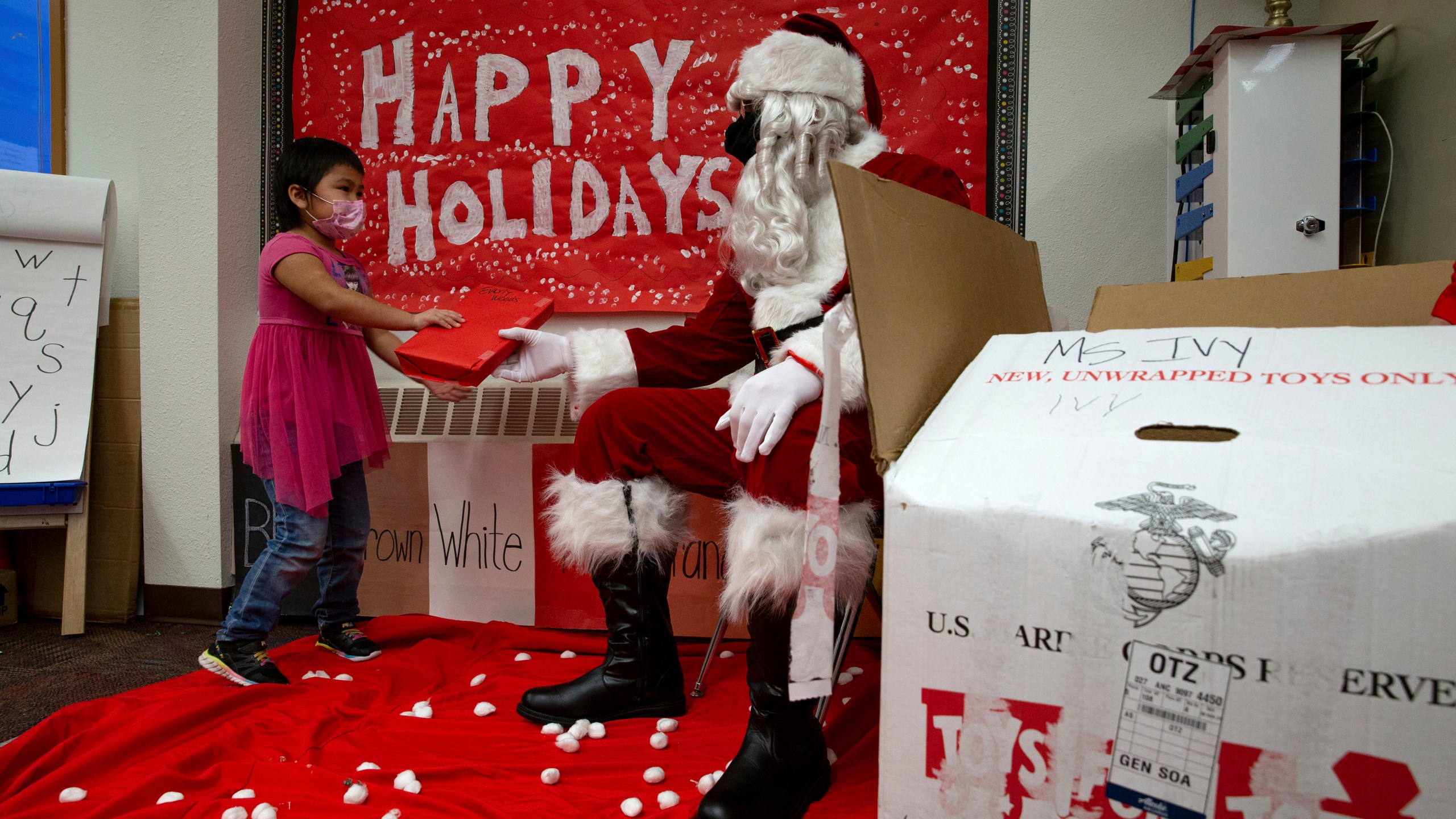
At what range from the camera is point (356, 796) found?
3.59ft

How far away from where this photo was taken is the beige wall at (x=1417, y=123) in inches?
50.9

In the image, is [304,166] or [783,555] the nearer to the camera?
[783,555]

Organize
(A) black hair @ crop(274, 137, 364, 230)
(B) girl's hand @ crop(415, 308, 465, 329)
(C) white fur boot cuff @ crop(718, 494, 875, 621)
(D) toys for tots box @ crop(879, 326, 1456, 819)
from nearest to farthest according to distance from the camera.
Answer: (D) toys for tots box @ crop(879, 326, 1456, 819), (C) white fur boot cuff @ crop(718, 494, 875, 621), (B) girl's hand @ crop(415, 308, 465, 329), (A) black hair @ crop(274, 137, 364, 230)

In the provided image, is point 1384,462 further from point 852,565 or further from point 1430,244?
point 1430,244

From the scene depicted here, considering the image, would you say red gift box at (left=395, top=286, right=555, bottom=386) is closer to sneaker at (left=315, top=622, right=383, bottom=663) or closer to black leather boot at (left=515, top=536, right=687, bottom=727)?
black leather boot at (left=515, top=536, right=687, bottom=727)

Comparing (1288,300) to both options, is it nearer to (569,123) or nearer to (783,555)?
(783,555)

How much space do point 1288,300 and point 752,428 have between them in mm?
709

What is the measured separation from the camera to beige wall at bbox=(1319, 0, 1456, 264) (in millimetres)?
1294

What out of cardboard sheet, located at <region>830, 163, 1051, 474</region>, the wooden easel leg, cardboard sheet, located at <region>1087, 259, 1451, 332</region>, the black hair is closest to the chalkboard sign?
the wooden easel leg

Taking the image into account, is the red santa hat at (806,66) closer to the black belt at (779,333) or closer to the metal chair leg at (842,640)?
the black belt at (779,333)

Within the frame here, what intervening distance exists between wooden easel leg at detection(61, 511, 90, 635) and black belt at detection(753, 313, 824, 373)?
1857mm

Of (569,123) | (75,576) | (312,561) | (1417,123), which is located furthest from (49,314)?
(1417,123)

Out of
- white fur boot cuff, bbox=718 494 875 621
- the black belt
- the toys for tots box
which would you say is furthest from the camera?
the black belt

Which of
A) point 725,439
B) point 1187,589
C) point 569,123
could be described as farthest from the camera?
point 569,123
